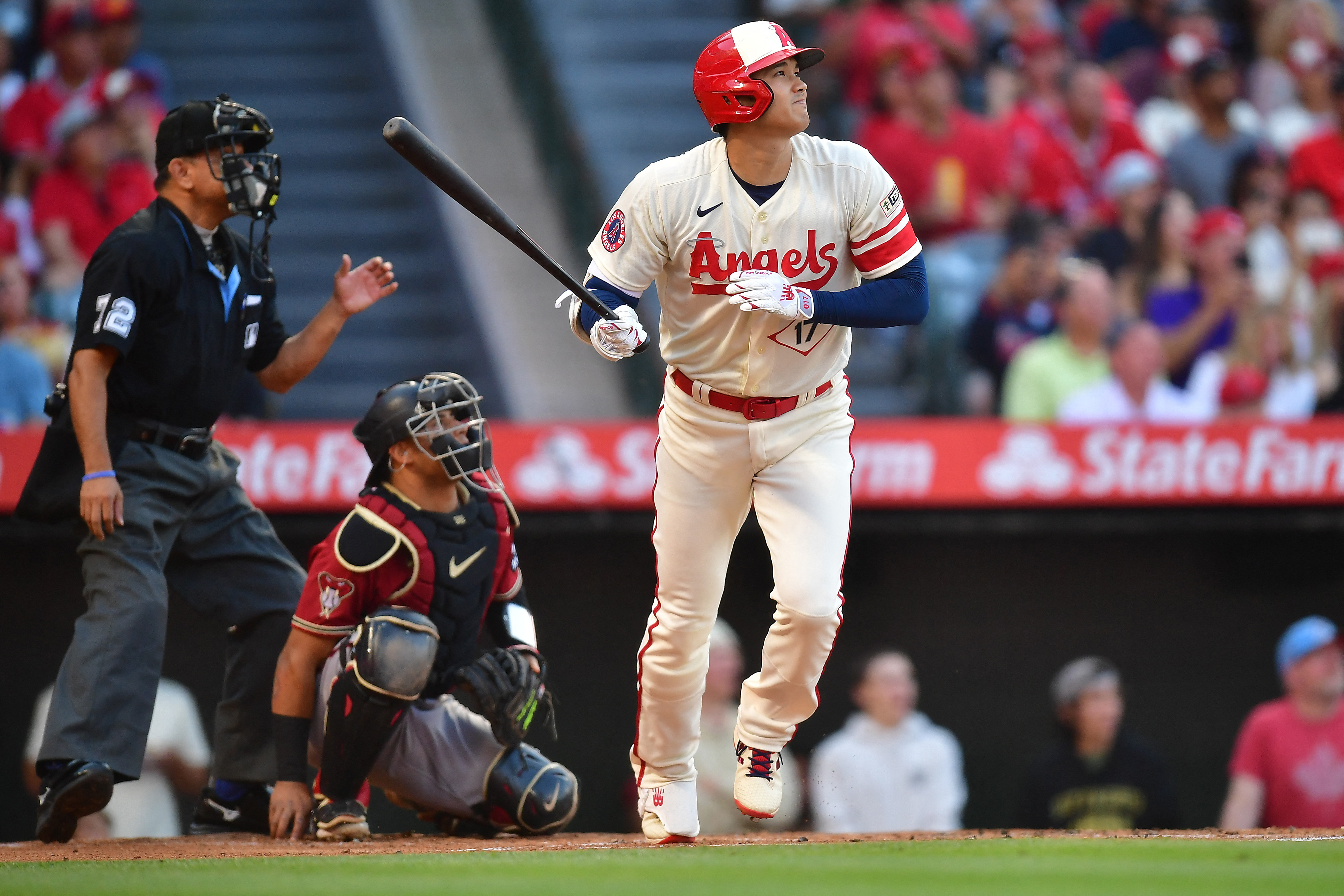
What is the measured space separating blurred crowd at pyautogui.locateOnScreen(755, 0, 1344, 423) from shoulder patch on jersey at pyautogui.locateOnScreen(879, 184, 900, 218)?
10.3 feet

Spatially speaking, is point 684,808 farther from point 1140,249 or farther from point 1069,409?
point 1140,249

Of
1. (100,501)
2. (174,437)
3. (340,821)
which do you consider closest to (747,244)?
(174,437)

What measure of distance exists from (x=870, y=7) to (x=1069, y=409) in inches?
115

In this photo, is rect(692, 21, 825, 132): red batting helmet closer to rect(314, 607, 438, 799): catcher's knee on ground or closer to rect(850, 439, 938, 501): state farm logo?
rect(314, 607, 438, 799): catcher's knee on ground

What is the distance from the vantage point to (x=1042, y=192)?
8383 mm

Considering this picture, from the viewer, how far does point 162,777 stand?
617cm

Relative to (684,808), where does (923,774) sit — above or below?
below

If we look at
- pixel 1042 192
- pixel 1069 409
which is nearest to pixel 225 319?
pixel 1069 409

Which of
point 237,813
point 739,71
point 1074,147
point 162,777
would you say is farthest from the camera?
point 1074,147

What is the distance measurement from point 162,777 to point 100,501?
8.69 ft

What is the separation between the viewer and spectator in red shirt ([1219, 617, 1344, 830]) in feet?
21.1

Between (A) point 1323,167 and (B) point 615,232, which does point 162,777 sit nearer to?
(B) point 615,232

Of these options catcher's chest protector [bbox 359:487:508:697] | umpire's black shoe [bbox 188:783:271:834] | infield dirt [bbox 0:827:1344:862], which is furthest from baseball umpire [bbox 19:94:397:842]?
catcher's chest protector [bbox 359:487:508:697]

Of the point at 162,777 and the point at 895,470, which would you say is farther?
the point at 895,470
